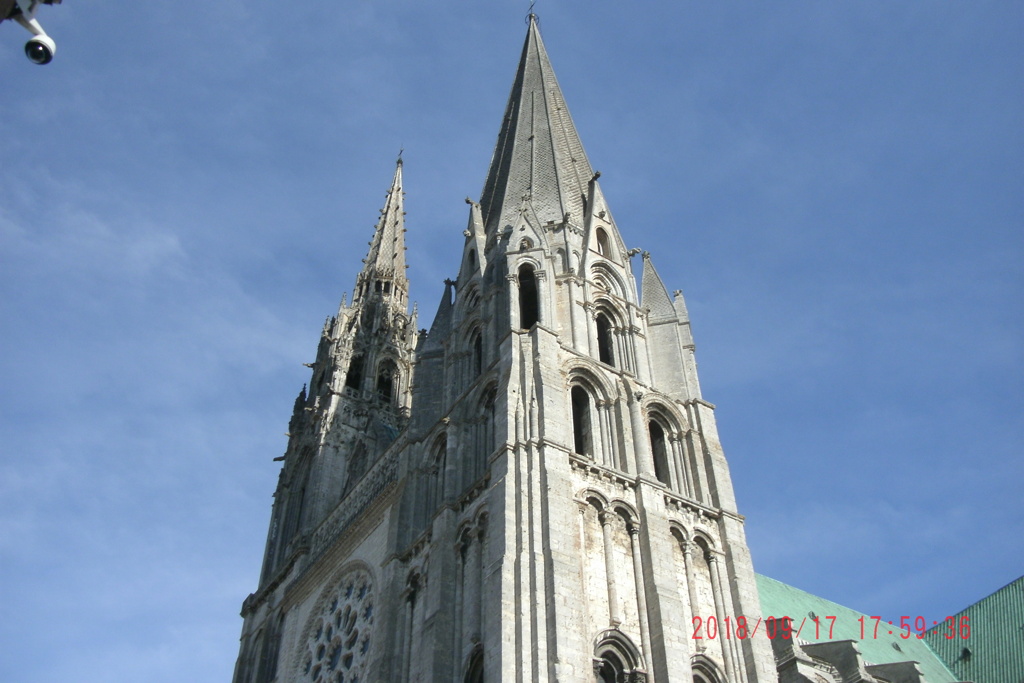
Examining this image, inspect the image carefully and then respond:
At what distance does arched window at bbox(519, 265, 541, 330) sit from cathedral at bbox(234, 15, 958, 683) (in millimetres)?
91

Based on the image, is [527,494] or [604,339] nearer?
[527,494]

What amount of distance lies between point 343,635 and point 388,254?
24366 millimetres

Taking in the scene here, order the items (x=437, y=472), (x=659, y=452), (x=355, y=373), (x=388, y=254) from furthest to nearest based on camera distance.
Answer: (x=388, y=254)
(x=355, y=373)
(x=437, y=472)
(x=659, y=452)

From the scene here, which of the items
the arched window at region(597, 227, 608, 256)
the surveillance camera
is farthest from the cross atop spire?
the surveillance camera

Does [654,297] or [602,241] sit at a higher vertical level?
[602,241]

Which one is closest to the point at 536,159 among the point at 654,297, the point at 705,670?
the point at 654,297

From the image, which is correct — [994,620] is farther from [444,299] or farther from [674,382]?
[444,299]

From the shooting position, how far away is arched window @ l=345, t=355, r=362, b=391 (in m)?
42.4

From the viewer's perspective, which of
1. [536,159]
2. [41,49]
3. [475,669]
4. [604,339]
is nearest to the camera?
[41,49]

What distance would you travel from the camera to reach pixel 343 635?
95.6 ft

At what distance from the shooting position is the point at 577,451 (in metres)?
26.7

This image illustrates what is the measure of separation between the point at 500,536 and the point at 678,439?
24.9 ft

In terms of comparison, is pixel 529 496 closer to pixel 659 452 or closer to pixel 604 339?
pixel 659 452

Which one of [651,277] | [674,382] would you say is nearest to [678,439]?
[674,382]
